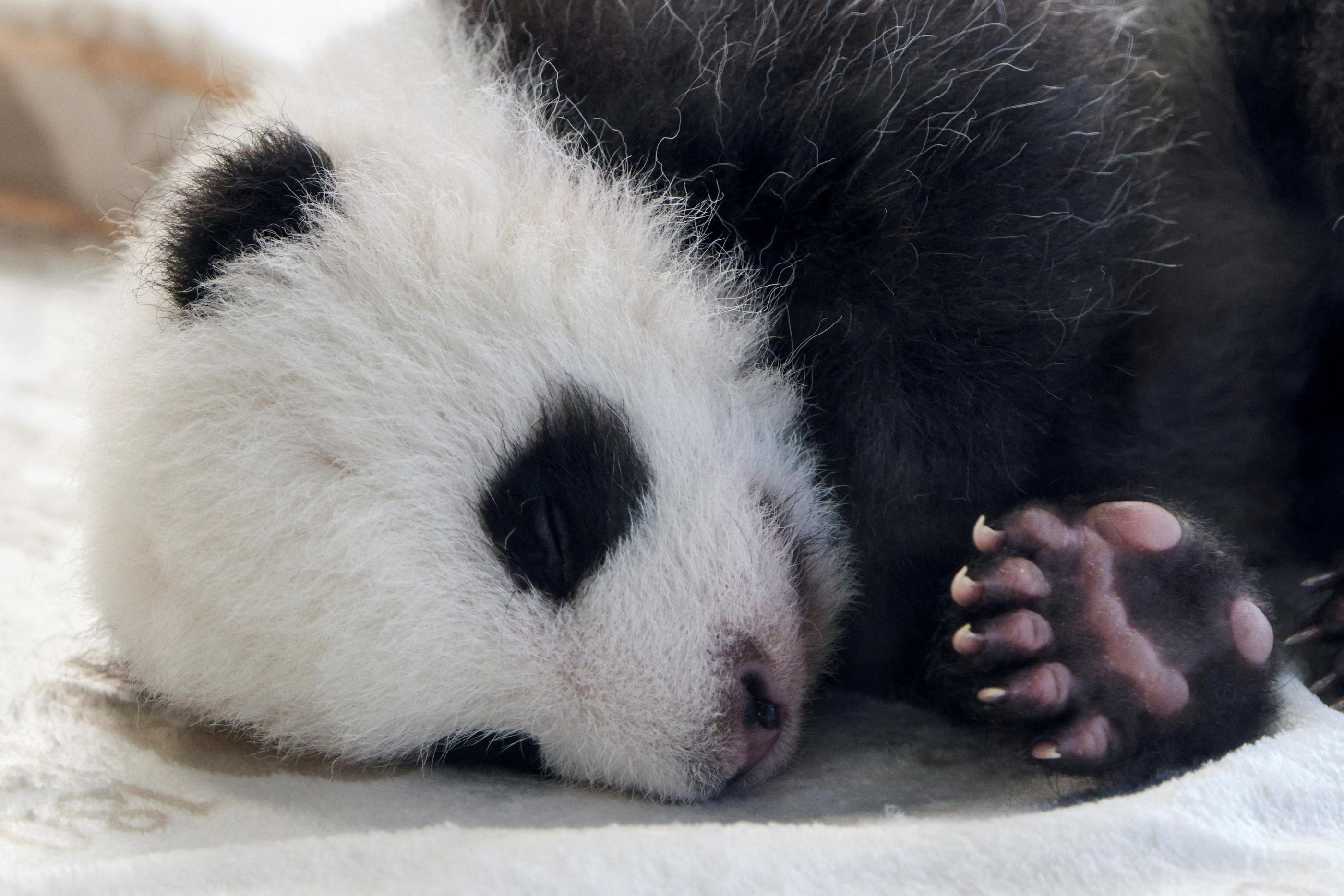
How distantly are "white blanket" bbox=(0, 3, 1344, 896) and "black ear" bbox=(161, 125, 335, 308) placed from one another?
0.27 metres

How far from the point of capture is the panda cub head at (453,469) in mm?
1257

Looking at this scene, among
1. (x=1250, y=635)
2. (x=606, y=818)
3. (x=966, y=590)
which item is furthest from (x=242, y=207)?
(x=1250, y=635)

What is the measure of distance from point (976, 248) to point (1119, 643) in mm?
507

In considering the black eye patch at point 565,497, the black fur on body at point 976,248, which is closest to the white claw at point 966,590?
the black fur on body at point 976,248

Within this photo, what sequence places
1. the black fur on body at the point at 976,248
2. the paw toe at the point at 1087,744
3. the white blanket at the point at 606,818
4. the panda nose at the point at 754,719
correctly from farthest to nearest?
the black fur on body at the point at 976,248, the panda nose at the point at 754,719, the paw toe at the point at 1087,744, the white blanket at the point at 606,818

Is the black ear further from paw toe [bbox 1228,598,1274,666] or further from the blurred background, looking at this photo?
the blurred background

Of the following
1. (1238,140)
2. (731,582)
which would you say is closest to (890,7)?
(1238,140)

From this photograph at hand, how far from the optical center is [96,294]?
1.91m

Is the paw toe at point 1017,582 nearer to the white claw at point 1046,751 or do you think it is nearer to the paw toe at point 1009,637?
the paw toe at point 1009,637

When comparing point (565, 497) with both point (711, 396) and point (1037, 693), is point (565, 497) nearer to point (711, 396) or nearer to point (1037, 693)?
point (711, 396)

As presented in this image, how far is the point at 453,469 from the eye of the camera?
1.28 metres

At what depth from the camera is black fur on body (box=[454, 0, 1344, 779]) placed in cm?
140

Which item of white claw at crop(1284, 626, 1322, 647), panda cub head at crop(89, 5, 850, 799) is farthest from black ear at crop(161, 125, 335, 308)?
white claw at crop(1284, 626, 1322, 647)

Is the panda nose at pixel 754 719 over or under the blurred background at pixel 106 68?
over
